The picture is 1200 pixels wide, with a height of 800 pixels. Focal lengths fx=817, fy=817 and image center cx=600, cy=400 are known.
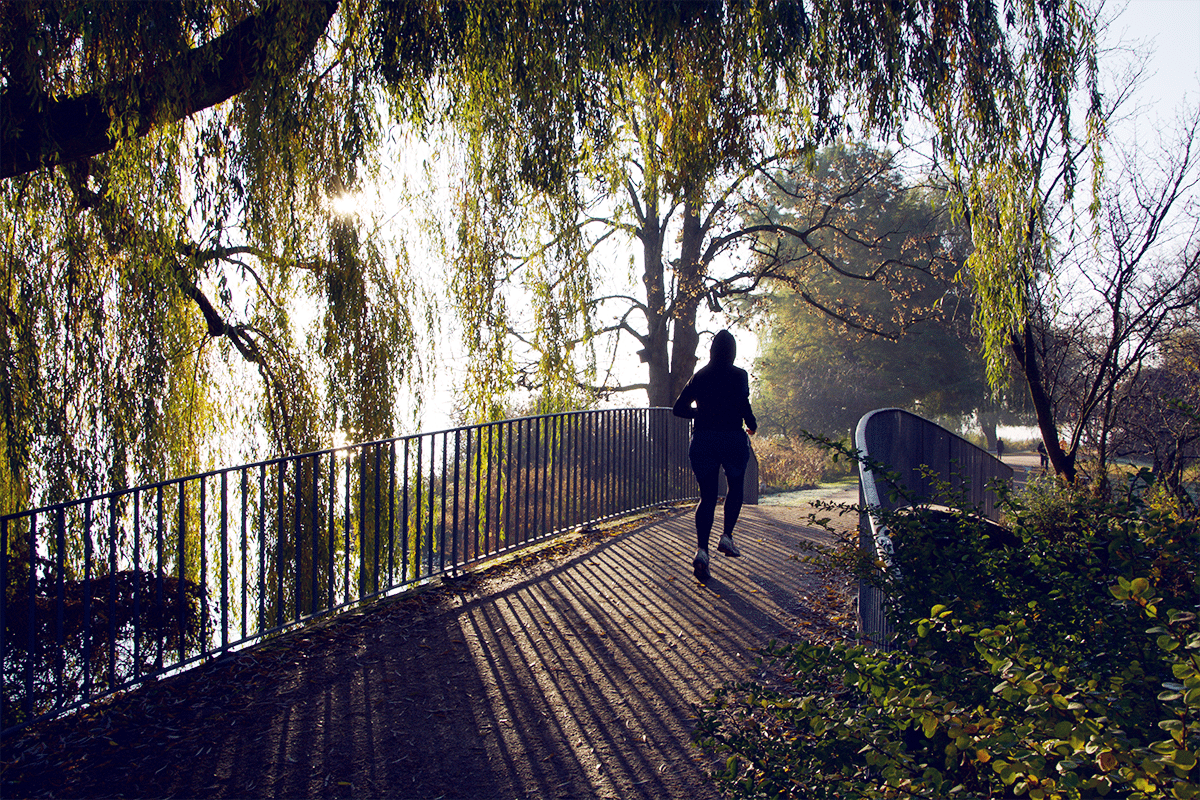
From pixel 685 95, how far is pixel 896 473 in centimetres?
471

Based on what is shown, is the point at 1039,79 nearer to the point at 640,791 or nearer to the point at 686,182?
the point at 686,182

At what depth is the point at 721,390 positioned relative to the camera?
22.3 ft

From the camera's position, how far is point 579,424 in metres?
9.30

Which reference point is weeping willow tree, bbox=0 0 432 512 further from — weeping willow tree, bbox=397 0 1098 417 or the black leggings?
the black leggings

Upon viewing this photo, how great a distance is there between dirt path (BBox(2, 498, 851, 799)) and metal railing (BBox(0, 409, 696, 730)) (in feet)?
1.26

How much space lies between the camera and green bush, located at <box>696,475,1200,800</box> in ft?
6.52

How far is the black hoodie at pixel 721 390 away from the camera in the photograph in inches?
268

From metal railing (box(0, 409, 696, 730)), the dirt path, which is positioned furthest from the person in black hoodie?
metal railing (box(0, 409, 696, 730))

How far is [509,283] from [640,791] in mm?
5463

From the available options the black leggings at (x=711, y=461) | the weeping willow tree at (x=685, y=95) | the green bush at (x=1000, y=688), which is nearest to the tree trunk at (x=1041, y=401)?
the weeping willow tree at (x=685, y=95)

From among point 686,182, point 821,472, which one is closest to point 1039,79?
point 686,182

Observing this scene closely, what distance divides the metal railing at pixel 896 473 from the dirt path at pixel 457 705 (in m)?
0.83

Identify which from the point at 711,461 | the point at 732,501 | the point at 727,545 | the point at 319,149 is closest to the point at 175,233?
the point at 319,149

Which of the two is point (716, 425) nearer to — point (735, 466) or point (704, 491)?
point (735, 466)
